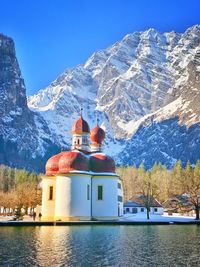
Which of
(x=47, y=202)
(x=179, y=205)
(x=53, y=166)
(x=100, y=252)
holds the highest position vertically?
(x=53, y=166)

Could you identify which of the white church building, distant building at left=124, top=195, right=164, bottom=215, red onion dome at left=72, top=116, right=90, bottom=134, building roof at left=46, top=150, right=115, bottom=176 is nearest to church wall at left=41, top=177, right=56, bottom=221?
the white church building

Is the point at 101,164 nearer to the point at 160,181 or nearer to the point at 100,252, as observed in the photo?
the point at 100,252

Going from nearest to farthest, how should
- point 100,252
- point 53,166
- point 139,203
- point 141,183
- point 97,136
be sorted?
point 100,252 < point 53,166 < point 97,136 < point 139,203 < point 141,183

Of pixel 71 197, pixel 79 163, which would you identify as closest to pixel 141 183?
pixel 79 163

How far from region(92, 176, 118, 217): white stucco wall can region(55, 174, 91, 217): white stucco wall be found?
2.36m

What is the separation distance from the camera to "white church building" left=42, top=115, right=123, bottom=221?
225 ft

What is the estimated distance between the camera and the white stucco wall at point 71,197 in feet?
224

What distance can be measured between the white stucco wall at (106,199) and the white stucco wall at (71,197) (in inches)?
93.0

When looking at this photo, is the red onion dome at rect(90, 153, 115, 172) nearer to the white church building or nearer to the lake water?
the white church building

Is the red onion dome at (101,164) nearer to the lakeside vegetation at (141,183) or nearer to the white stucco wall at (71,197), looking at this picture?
the white stucco wall at (71,197)

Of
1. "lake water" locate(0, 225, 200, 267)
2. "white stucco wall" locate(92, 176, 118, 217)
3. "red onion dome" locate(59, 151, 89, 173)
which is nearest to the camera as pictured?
"lake water" locate(0, 225, 200, 267)

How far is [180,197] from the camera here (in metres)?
131

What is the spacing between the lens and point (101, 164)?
239 ft

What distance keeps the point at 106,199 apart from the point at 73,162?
7.79m
